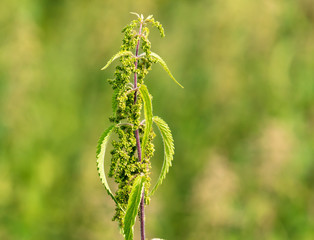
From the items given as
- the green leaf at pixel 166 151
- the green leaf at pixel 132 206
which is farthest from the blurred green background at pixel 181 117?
the green leaf at pixel 132 206

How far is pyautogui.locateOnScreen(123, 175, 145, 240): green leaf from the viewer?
205 cm

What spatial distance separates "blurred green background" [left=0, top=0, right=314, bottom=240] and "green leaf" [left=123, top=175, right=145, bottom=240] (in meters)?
5.35

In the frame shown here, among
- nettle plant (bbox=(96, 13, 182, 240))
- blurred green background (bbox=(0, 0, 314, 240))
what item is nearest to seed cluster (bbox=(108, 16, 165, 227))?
nettle plant (bbox=(96, 13, 182, 240))

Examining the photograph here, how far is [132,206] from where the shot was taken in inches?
81.1

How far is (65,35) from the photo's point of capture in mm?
10727

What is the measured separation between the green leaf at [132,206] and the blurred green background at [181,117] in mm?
5353

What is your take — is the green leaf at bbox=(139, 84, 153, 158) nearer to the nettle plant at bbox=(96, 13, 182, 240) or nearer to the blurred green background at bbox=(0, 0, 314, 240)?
the nettle plant at bbox=(96, 13, 182, 240)

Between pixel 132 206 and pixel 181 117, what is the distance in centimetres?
759

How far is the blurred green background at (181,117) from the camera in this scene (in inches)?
318

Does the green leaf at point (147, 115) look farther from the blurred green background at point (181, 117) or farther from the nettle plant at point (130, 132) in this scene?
the blurred green background at point (181, 117)

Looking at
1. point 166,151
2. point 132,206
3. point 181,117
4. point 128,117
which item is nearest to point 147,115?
point 128,117

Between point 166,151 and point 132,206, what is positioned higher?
point 166,151

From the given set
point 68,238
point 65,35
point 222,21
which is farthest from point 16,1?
point 68,238

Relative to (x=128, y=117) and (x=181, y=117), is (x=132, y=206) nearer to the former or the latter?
(x=128, y=117)
